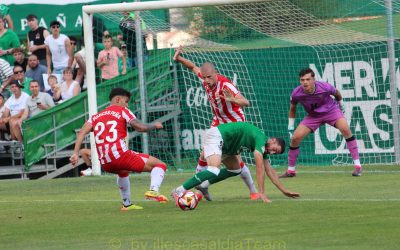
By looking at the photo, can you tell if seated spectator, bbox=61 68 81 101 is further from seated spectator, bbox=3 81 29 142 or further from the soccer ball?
the soccer ball

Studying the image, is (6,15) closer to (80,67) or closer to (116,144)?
(80,67)

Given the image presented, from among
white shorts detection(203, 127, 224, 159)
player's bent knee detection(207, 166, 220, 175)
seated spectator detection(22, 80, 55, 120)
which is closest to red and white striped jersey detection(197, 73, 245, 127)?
white shorts detection(203, 127, 224, 159)

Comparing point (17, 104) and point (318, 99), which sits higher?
point (318, 99)

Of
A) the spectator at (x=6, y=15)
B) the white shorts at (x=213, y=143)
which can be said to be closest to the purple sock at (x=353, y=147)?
the white shorts at (x=213, y=143)

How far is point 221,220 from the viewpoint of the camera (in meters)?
12.8

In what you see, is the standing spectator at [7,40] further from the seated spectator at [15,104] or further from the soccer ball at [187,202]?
the soccer ball at [187,202]

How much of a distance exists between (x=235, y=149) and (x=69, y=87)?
476 inches

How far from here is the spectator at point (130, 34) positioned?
2427cm

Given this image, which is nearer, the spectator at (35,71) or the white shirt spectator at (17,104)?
the white shirt spectator at (17,104)

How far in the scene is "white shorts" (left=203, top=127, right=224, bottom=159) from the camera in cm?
1470

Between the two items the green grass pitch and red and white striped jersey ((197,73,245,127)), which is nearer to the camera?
the green grass pitch

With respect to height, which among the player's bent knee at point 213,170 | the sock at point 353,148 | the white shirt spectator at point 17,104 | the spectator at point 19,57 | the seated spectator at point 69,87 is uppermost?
the spectator at point 19,57

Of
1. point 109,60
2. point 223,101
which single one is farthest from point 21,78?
point 223,101

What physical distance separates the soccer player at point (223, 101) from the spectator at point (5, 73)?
37.2ft
